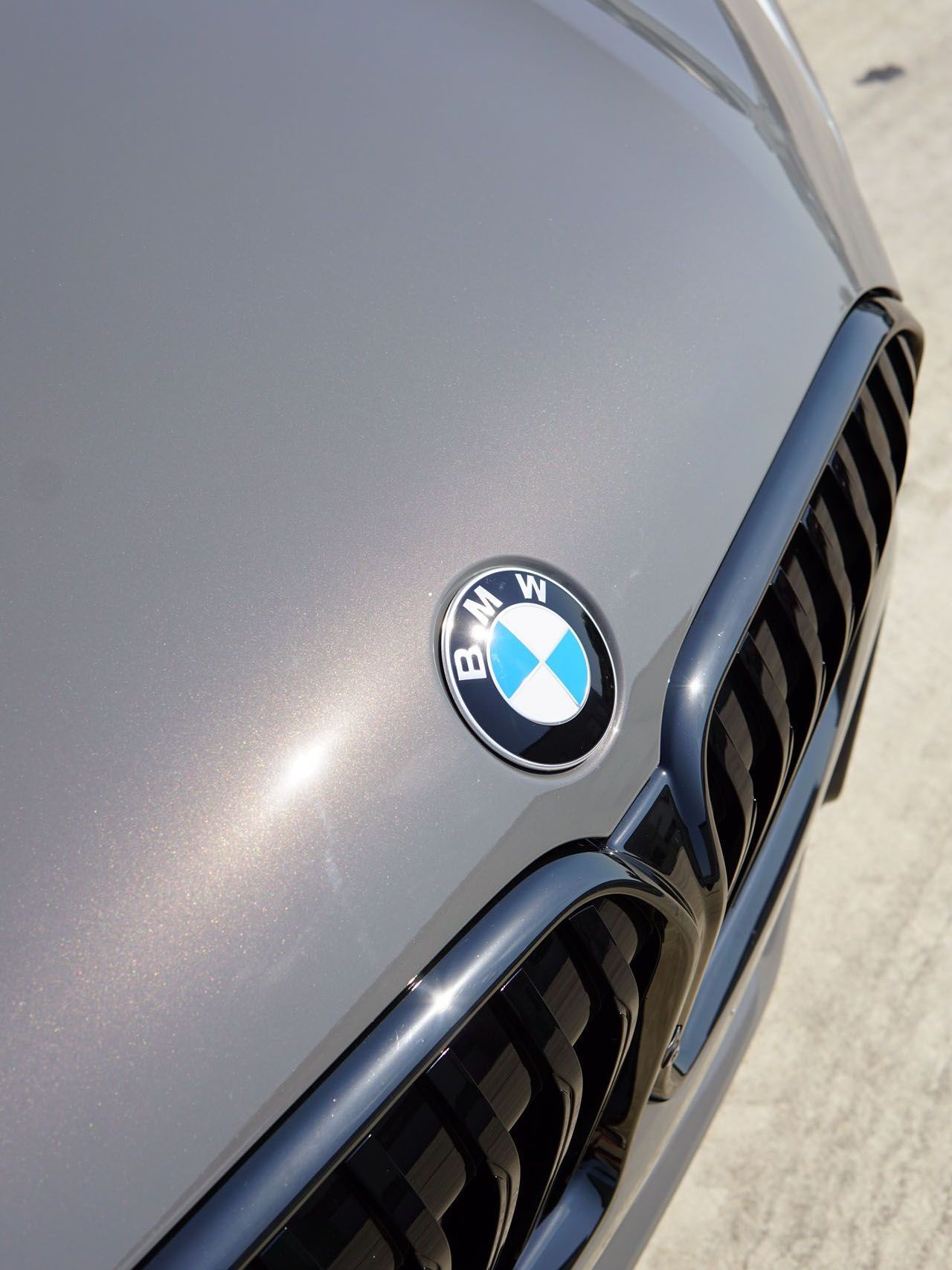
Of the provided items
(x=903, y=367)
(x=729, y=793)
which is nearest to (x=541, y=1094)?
(x=729, y=793)

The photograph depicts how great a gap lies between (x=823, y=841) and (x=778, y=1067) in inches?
17.7

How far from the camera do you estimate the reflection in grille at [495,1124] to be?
962 millimetres

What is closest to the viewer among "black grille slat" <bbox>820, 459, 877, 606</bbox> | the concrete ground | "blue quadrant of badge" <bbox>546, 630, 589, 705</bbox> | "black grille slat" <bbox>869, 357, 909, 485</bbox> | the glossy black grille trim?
the glossy black grille trim

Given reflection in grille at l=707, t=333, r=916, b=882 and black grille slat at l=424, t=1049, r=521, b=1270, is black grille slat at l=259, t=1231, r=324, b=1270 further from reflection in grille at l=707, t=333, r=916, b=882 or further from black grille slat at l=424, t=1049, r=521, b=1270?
reflection in grille at l=707, t=333, r=916, b=882

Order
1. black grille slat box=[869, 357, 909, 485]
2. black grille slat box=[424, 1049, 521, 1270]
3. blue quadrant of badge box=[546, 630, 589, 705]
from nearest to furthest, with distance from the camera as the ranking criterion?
1. black grille slat box=[424, 1049, 521, 1270]
2. blue quadrant of badge box=[546, 630, 589, 705]
3. black grille slat box=[869, 357, 909, 485]

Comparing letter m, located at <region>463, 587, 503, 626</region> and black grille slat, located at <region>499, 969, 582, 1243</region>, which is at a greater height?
letter m, located at <region>463, 587, 503, 626</region>

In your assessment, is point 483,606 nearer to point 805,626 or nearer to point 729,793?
point 729,793

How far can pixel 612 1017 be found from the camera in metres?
1.17

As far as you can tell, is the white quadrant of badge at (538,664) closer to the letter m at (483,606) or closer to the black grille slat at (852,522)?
the letter m at (483,606)

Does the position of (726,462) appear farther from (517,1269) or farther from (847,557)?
(517,1269)

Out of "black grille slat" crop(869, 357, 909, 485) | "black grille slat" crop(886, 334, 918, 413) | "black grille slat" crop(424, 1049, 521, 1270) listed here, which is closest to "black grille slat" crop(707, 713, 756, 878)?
"black grille slat" crop(424, 1049, 521, 1270)

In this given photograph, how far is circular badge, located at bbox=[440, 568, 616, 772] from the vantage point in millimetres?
1091

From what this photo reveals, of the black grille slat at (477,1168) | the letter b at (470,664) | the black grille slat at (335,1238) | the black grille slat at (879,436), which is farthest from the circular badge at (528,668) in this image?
the black grille slat at (879,436)

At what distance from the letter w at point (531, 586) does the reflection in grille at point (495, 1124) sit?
0.94ft
